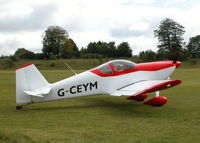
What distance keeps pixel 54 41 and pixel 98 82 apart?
79.0m

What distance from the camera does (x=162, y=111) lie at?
8.37m

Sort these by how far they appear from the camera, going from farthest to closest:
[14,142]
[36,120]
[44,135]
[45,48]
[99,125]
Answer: [45,48] → [36,120] → [99,125] → [44,135] → [14,142]

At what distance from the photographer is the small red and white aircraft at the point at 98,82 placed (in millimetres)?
8766

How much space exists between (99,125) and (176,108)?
11.8ft

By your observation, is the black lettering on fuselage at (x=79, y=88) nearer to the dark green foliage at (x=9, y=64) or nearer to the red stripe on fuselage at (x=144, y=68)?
the red stripe on fuselage at (x=144, y=68)

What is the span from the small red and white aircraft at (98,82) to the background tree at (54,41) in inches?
2944

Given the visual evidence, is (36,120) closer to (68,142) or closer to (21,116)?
(21,116)

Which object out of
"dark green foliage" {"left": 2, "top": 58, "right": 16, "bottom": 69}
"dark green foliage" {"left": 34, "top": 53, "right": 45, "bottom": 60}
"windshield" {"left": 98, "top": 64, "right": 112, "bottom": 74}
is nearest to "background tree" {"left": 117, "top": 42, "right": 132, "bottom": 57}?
"dark green foliage" {"left": 34, "top": 53, "right": 45, "bottom": 60}

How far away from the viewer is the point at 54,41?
86.4 metres

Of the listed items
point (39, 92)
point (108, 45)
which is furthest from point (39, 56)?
point (39, 92)

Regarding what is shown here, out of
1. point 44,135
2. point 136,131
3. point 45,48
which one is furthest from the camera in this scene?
point 45,48

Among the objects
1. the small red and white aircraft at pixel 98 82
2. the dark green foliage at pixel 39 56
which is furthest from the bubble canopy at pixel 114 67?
the dark green foliage at pixel 39 56

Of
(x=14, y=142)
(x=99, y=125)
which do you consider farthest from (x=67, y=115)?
(x=14, y=142)

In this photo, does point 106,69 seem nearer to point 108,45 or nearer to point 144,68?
point 144,68
